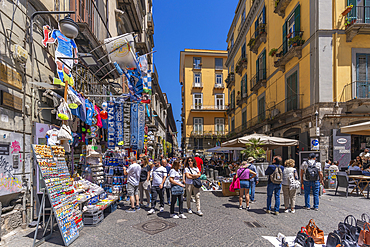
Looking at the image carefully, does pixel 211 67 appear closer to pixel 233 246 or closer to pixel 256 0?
pixel 256 0

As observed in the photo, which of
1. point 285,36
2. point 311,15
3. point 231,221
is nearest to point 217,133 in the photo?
point 285,36

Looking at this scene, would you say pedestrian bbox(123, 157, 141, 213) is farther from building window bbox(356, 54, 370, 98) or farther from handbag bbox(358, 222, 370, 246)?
building window bbox(356, 54, 370, 98)

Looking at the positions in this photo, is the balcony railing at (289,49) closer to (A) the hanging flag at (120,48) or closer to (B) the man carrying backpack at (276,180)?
(A) the hanging flag at (120,48)

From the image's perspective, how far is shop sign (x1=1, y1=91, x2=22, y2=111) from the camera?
4983 millimetres

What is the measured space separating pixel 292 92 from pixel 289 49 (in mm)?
2701

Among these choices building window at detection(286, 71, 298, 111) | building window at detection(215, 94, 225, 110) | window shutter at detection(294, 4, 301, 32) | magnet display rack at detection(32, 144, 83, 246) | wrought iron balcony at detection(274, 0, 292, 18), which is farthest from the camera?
building window at detection(215, 94, 225, 110)

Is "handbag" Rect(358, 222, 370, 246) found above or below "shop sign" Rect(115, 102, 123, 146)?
below

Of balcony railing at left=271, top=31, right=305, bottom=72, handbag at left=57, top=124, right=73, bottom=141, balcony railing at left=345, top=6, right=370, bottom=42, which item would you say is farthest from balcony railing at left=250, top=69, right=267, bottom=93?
handbag at left=57, top=124, right=73, bottom=141

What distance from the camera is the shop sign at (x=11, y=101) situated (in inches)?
196

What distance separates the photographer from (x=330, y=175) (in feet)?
36.9

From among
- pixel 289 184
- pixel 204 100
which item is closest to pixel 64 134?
pixel 289 184

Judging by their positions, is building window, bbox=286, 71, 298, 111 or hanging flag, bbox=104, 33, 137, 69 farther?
building window, bbox=286, 71, 298, 111

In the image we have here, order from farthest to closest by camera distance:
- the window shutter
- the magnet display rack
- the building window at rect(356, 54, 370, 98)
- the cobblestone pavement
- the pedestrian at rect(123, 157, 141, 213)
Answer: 1. the window shutter
2. the building window at rect(356, 54, 370, 98)
3. the pedestrian at rect(123, 157, 141, 213)
4. the cobblestone pavement
5. the magnet display rack

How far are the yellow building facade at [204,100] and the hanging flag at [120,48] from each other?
32203mm
